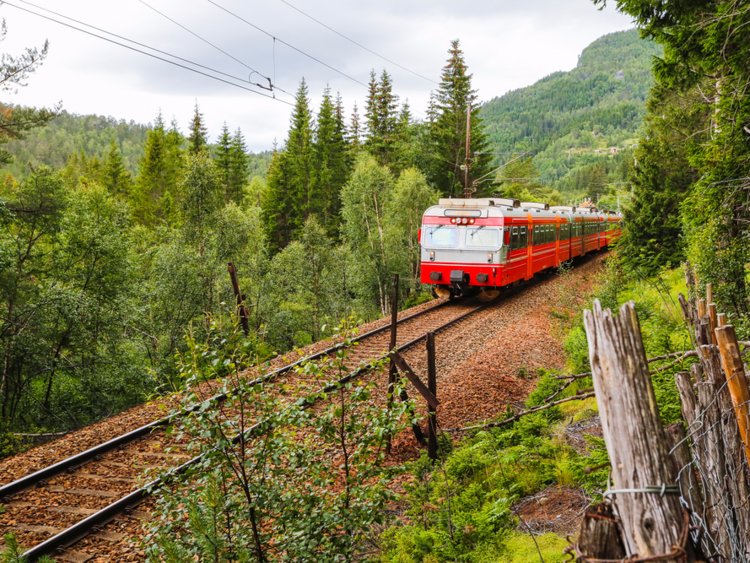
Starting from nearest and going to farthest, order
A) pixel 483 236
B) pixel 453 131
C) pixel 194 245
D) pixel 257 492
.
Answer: pixel 257 492, pixel 483 236, pixel 194 245, pixel 453 131

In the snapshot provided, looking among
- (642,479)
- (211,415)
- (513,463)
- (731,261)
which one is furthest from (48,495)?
(731,261)

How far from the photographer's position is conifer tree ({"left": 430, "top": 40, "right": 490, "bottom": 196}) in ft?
149

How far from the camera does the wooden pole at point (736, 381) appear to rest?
2.59 meters

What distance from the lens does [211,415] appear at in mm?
4348

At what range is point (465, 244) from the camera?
1797cm

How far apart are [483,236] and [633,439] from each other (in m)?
16.2

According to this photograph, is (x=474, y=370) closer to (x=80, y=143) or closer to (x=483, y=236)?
(x=483, y=236)

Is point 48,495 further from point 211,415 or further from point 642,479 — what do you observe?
point 642,479

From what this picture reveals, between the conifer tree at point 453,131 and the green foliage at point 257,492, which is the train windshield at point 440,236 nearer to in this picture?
the green foliage at point 257,492

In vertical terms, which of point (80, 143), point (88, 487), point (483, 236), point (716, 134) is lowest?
point (88, 487)

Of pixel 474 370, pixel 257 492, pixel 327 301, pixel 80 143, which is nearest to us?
pixel 257 492

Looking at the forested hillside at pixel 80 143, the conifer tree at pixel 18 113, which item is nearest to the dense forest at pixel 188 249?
the conifer tree at pixel 18 113

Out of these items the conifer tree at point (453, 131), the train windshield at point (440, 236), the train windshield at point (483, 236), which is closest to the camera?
the train windshield at point (483, 236)

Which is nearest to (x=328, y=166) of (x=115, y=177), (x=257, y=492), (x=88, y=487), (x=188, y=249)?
(x=115, y=177)
